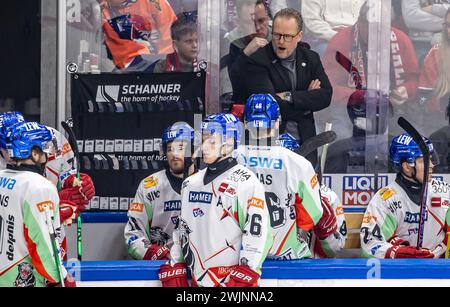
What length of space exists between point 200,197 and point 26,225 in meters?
0.90

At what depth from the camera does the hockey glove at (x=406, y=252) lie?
23.2 feet

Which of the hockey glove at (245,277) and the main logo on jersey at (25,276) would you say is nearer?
the hockey glove at (245,277)

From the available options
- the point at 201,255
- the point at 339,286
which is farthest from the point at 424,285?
Result: the point at 201,255

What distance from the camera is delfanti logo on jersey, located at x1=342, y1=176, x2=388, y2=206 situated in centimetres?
849

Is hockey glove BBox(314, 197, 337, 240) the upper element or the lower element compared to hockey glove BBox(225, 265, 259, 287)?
upper

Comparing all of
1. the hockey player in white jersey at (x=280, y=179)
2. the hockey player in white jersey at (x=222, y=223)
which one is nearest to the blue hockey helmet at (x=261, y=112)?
the hockey player in white jersey at (x=280, y=179)

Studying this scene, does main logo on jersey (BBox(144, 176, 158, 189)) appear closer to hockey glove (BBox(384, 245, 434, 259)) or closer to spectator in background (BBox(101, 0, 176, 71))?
spectator in background (BBox(101, 0, 176, 71))

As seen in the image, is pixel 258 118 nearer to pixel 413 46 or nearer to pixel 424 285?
pixel 424 285

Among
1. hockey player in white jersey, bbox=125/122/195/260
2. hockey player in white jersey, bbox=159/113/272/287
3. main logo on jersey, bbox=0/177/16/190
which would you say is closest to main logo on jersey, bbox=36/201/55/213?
main logo on jersey, bbox=0/177/16/190

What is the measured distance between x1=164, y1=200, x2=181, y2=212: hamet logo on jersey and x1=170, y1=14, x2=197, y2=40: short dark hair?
1516 millimetres

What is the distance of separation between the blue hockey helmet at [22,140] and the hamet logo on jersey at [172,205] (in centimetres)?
147

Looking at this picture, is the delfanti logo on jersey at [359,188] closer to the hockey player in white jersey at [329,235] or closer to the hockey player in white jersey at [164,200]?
the hockey player in white jersey at [329,235]

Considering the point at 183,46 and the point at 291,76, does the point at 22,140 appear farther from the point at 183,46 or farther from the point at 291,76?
the point at 291,76

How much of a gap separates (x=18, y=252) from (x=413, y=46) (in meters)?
3.62
